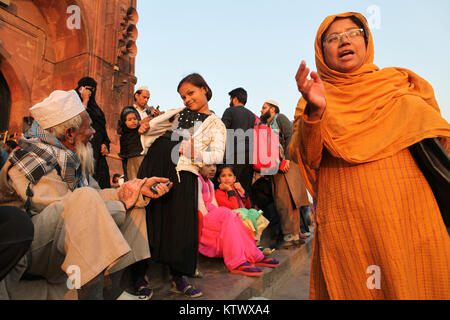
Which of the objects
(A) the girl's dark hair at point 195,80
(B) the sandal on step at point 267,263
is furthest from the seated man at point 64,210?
(B) the sandal on step at point 267,263

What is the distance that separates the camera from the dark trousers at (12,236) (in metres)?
1.04

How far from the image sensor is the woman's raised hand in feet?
3.92

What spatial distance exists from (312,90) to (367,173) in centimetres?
53

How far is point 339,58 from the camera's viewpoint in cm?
159

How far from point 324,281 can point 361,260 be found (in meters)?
0.31

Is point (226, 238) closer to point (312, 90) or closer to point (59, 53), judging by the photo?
point (312, 90)

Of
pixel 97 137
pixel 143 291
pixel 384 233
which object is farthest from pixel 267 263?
pixel 97 137

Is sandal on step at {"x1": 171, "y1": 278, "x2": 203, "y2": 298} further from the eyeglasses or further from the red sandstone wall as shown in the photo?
the red sandstone wall

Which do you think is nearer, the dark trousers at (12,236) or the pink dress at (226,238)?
the dark trousers at (12,236)

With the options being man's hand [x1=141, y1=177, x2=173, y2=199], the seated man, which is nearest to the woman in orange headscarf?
man's hand [x1=141, y1=177, x2=173, y2=199]

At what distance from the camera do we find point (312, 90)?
1245 millimetres

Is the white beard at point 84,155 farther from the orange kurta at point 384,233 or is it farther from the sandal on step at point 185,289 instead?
the orange kurta at point 384,233

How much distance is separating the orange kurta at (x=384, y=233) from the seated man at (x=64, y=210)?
42.9 inches
